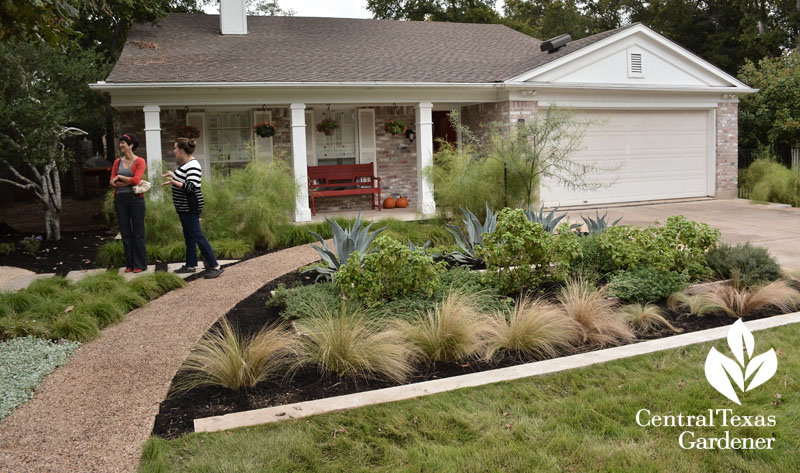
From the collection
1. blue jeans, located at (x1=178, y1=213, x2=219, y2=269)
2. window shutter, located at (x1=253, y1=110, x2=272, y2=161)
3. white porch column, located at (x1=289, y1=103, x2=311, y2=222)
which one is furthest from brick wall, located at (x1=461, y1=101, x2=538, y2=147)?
blue jeans, located at (x1=178, y1=213, x2=219, y2=269)

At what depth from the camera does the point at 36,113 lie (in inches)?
432

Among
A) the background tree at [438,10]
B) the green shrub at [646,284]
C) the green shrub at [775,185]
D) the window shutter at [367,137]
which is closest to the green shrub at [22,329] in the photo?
the green shrub at [646,284]

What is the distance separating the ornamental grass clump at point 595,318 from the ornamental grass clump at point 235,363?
91.5 inches

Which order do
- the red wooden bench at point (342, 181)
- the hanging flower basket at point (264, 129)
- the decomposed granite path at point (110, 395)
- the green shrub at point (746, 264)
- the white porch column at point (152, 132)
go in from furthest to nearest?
1. the red wooden bench at point (342, 181)
2. the hanging flower basket at point (264, 129)
3. the white porch column at point (152, 132)
4. the green shrub at point (746, 264)
5. the decomposed granite path at point (110, 395)

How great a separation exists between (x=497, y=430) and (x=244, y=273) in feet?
16.7

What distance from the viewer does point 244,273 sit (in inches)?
318

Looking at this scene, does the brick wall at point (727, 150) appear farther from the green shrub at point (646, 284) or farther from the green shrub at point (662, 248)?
the green shrub at point (646, 284)

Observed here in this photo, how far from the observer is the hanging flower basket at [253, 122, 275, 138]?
13969 millimetres

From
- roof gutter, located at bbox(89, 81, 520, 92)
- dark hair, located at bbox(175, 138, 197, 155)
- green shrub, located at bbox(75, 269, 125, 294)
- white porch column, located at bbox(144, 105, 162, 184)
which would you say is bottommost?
green shrub, located at bbox(75, 269, 125, 294)

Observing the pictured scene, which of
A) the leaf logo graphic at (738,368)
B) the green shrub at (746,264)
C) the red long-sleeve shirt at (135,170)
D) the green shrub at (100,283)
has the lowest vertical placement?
the leaf logo graphic at (738,368)

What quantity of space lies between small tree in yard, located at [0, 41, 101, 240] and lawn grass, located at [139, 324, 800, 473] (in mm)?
9338

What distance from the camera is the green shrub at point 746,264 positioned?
650cm

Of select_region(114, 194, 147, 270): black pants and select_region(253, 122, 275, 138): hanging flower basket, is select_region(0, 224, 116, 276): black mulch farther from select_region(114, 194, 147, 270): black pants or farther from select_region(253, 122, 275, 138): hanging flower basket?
select_region(253, 122, 275, 138): hanging flower basket

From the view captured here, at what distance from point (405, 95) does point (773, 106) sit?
1005 centimetres
